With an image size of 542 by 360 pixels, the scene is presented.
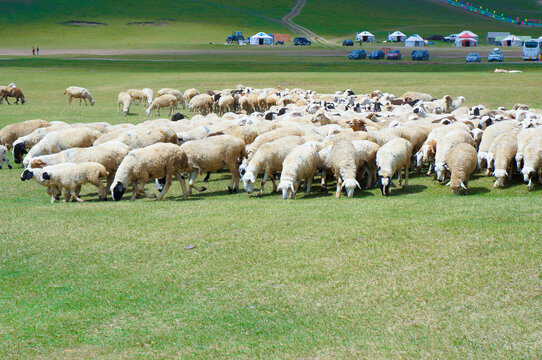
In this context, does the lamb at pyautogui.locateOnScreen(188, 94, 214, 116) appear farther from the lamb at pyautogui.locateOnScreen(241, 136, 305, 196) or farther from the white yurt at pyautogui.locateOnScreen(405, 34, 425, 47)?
the white yurt at pyautogui.locateOnScreen(405, 34, 425, 47)

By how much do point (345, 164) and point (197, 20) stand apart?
13505 centimetres

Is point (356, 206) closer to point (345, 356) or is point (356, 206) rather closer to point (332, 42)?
point (345, 356)

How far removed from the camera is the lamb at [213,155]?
15414 mm

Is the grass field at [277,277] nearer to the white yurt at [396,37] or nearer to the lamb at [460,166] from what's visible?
the lamb at [460,166]

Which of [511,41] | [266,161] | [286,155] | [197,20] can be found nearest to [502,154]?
[286,155]

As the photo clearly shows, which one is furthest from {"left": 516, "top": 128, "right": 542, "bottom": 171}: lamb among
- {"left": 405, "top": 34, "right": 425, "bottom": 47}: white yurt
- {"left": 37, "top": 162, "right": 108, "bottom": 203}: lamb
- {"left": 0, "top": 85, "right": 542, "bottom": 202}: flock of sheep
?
{"left": 405, "top": 34, "right": 425, "bottom": 47}: white yurt

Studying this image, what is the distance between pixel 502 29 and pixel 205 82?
111 m

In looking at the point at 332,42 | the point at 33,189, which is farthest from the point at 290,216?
the point at 332,42

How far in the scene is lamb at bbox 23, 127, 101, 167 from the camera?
17656mm

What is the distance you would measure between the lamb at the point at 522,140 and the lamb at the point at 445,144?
1.39 m

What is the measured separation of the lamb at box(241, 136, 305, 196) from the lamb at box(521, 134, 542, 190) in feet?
18.7

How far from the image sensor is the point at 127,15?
470 ft

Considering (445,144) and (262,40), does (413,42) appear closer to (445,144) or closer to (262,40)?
(262,40)

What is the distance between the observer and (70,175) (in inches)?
553
